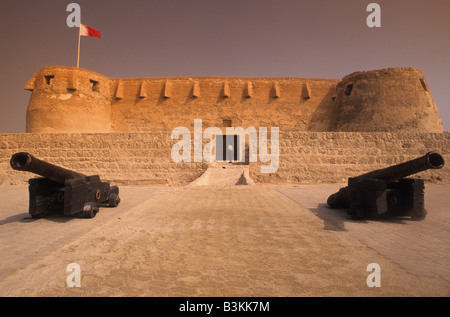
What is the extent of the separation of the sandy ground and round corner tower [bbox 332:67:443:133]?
57.2 feet

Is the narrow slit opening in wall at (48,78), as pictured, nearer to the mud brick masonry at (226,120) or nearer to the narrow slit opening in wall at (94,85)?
the mud brick masonry at (226,120)

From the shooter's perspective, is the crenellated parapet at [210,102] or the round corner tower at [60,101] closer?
the round corner tower at [60,101]

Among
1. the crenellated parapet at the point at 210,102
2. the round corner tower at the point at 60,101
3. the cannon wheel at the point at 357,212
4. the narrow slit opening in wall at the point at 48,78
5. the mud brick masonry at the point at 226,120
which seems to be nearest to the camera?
the cannon wheel at the point at 357,212

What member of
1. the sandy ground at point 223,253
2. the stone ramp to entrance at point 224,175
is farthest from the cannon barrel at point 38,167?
the stone ramp to entrance at point 224,175

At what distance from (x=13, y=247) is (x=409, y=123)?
23.3m

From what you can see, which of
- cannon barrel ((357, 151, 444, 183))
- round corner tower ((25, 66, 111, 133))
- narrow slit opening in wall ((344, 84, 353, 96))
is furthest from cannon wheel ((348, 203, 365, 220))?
round corner tower ((25, 66, 111, 133))

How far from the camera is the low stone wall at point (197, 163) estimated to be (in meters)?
10.1

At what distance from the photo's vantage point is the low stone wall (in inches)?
398

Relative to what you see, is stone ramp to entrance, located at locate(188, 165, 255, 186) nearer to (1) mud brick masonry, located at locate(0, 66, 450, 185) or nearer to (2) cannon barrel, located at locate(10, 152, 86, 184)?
(1) mud brick masonry, located at locate(0, 66, 450, 185)

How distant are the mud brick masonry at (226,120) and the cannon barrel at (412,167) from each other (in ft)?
20.4

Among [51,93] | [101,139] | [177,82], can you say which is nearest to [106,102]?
[51,93]

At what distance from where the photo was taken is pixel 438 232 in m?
3.24

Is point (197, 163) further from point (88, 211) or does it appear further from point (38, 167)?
point (38, 167)

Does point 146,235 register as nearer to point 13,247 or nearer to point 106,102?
point 13,247
